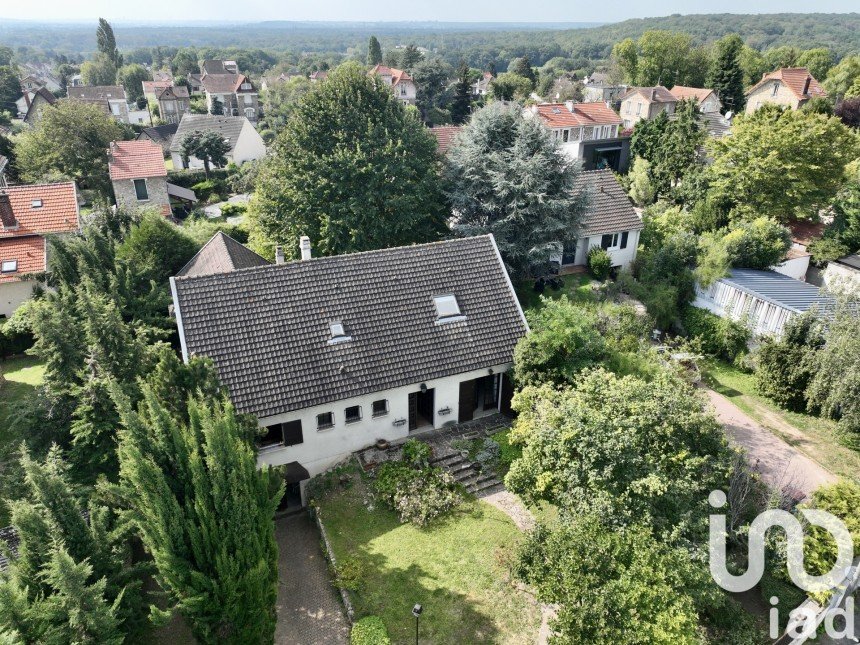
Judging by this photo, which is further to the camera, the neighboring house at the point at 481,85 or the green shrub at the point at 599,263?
the neighboring house at the point at 481,85

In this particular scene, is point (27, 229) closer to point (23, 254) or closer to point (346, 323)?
point (23, 254)

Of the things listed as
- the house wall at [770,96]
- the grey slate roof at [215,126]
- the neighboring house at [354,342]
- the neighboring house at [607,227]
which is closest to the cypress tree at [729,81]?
the house wall at [770,96]

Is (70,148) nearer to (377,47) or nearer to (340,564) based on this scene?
(340,564)

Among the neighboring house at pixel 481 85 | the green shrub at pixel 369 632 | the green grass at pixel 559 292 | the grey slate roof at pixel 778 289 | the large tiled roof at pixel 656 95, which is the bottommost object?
the green shrub at pixel 369 632

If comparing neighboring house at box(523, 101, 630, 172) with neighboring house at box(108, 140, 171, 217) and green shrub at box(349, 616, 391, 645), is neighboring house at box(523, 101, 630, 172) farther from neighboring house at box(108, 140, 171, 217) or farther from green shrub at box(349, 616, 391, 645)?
green shrub at box(349, 616, 391, 645)

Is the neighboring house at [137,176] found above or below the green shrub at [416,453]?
above

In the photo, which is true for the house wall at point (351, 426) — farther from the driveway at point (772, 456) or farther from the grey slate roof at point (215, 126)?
the grey slate roof at point (215, 126)

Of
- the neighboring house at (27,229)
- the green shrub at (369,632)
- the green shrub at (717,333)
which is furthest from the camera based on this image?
the neighboring house at (27,229)
